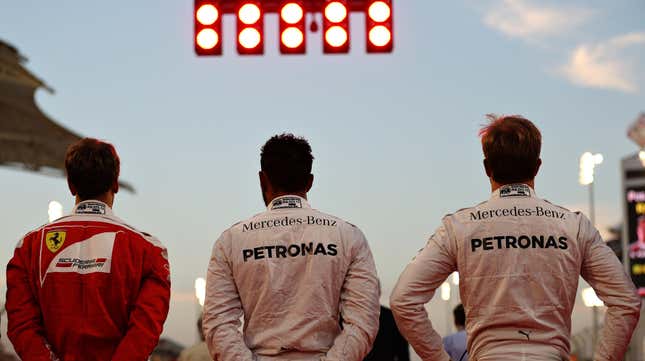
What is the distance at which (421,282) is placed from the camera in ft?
19.3

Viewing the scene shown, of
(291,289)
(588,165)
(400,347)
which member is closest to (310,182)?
(291,289)

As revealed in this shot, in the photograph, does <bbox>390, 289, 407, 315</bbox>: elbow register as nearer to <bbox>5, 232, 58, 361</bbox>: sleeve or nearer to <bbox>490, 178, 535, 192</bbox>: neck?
<bbox>490, 178, 535, 192</bbox>: neck

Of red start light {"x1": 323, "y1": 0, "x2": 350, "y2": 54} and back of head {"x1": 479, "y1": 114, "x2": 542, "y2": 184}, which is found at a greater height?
red start light {"x1": 323, "y1": 0, "x2": 350, "y2": 54}

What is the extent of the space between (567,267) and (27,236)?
273 centimetres

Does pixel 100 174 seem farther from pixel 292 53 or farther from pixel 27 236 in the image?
pixel 292 53

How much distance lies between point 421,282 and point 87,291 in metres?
1.64

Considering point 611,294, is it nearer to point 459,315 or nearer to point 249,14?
point 459,315

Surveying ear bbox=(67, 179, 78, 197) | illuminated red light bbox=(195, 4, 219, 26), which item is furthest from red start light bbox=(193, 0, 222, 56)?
ear bbox=(67, 179, 78, 197)

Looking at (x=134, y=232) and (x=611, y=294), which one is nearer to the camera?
(x=611, y=294)

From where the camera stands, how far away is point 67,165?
6.27m

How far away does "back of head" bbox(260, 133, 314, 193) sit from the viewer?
20.2 feet

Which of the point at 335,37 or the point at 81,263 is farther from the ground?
the point at 335,37

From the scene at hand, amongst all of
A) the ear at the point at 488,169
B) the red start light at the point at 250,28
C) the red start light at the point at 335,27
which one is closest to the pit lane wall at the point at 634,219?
the red start light at the point at 335,27

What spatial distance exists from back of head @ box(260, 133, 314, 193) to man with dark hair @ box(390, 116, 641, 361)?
2.42 feet
